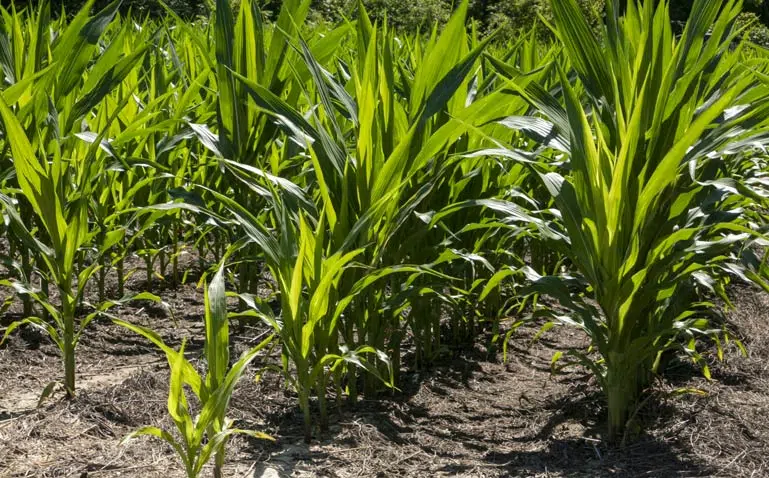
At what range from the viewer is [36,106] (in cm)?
270

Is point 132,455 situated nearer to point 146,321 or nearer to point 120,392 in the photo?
point 120,392

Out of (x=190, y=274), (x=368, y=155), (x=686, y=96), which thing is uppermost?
(x=686, y=96)

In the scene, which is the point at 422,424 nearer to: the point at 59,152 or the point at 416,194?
the point at 416,194

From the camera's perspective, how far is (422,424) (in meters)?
2.45

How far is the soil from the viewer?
2.13 metres

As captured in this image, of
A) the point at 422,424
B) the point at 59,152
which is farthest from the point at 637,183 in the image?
the point at 59,152

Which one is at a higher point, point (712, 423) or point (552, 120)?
point (552, 120)

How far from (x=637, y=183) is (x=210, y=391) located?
1080mm

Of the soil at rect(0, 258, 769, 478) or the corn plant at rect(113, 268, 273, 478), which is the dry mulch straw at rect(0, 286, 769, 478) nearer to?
→ the soil at rect(0, 258, 769, 478)

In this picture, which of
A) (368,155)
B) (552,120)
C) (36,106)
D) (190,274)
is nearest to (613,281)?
(552,120)

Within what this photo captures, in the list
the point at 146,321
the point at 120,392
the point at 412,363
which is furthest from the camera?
the point at 146,321

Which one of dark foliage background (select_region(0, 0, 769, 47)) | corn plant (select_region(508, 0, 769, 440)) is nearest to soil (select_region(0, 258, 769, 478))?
corn plant (select_region(508, 0, 769, 440))

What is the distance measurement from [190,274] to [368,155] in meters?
1.79

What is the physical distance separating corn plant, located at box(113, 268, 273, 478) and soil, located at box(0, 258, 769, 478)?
0.28 meters
